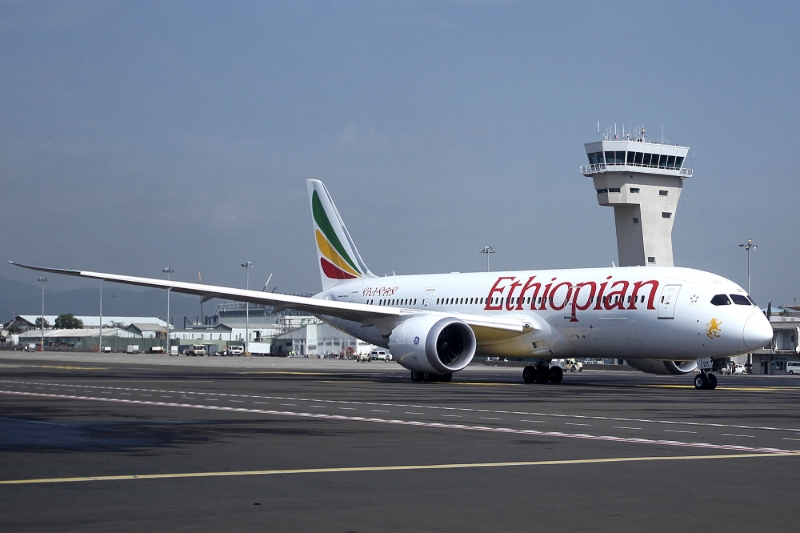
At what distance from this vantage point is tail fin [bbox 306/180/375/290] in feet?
152

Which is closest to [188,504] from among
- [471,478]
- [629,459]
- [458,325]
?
[471,478]

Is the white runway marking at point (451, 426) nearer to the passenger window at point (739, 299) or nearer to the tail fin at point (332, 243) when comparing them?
the passenger window at point (739, 299)

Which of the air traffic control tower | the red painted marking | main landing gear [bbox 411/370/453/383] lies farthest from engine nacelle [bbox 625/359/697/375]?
the air traffic control tower

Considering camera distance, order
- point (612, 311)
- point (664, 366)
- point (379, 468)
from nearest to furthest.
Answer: point (379, 468) → point (612, 311) → point (664, 366)

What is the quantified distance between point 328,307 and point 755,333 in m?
14.4

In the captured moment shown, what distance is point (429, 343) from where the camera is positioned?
114 ft

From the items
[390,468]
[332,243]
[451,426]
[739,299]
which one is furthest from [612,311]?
[390,468]

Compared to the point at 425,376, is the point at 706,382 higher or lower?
higher

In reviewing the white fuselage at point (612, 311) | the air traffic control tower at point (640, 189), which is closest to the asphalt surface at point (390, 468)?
the white fuselage at point (612, 311)

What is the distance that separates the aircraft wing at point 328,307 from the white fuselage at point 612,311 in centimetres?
53

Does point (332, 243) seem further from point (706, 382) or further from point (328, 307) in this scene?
point (706, 382)

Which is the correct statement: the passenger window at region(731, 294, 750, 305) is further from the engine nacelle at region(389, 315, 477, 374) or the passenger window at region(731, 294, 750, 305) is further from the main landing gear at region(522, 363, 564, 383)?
the engine nacelle at region(389, 315, 477, 374)

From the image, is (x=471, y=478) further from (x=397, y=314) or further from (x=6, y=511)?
(x=397, y=314)

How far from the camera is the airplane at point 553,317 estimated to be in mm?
31750
